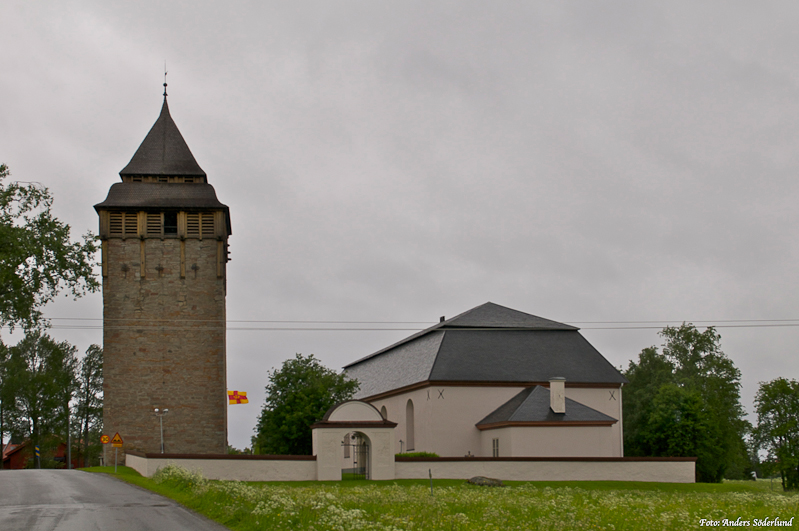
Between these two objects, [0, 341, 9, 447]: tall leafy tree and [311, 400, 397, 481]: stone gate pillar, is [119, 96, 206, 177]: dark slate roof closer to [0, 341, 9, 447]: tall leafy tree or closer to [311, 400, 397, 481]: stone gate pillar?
[311, 400, 397, 481]: stone gate pillar

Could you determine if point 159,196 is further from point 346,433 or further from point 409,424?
point 409,424

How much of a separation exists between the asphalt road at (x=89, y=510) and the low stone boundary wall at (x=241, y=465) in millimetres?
4983

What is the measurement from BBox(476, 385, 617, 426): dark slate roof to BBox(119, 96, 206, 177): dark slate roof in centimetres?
2230

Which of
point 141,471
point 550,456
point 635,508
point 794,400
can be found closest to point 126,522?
point 635,508

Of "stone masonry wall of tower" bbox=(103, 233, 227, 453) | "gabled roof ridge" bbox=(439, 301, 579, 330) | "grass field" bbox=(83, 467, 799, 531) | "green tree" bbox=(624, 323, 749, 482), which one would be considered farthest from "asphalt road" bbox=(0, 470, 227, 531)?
"green tree" bbox=(624, 323, 749, 482)

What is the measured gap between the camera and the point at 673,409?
2242 inches

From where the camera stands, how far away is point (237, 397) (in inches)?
1975

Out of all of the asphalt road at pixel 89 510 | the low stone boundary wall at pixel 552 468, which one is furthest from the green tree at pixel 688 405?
the asphalt road at pixel 89 510

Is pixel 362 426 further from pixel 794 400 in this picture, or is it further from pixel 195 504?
pixel 794 400

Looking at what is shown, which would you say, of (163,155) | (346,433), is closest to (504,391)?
(346,433)

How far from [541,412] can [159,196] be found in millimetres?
24118

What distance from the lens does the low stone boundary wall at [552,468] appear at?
34594 mm

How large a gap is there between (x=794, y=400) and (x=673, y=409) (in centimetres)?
2700

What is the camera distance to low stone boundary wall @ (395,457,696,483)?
34594 millimetres
